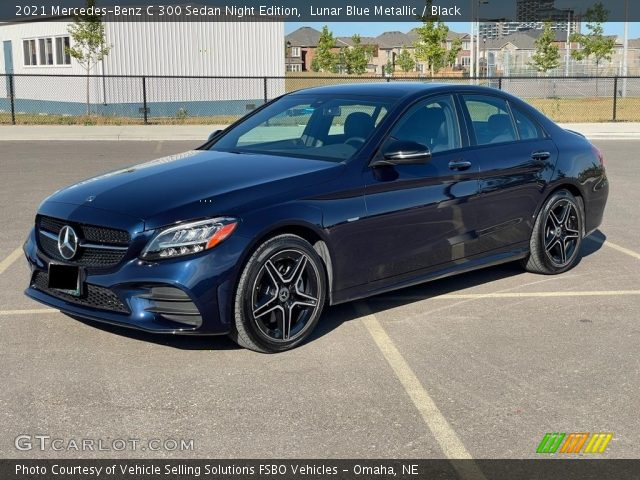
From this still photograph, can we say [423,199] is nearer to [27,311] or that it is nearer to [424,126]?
[424,126]

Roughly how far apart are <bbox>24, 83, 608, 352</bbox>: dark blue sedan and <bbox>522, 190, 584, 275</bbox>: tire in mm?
13

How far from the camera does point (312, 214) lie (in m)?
5.27

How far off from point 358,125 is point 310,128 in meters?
0.50

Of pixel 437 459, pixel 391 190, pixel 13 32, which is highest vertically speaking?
pixel 13 32

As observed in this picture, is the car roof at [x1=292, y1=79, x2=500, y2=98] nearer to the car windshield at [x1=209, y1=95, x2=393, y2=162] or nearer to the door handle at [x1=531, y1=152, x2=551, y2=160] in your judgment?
the car windshield at [x1=209, y1=95, x2=393, y2=162]

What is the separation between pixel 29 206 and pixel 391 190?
20.6ft

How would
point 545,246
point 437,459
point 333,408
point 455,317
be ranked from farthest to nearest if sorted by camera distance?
point 545,246, point 455,317, point 333,408, point 437,459

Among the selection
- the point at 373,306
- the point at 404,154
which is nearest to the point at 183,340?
the point at 373,306

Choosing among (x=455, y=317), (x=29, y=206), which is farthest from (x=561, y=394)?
(x=29, y=206)

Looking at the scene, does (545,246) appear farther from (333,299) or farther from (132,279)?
(132,279)

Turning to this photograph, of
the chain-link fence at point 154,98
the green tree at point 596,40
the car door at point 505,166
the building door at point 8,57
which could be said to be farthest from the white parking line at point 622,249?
the green tree at point 596,40

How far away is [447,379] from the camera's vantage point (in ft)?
15.7

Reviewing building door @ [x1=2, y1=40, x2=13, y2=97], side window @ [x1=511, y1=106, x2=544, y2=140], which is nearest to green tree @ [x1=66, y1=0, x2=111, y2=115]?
building door @ [x1=2, y1=40, x2=13, y2=97]

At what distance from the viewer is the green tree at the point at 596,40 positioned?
58.5 m
